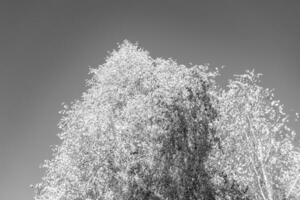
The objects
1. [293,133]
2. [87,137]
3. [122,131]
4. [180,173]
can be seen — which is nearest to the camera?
[180,173]

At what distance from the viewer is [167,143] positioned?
2072 cm

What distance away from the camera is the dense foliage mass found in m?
20.6

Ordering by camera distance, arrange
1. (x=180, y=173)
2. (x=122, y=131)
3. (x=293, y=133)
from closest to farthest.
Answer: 1. (x=180, y=173)
2. (x=122, y=131)
3. (x=293, y=133)

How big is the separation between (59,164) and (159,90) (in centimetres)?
1125

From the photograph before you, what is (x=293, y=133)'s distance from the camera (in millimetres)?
27938

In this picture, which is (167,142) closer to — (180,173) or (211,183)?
(180,173)

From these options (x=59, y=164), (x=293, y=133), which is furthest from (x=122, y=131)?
(x=293, y=133)

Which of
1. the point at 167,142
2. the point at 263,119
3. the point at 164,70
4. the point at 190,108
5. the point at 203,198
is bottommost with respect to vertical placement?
the point at 203,198

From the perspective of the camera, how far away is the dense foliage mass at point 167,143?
67.7 feet

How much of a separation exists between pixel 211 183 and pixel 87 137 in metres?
9.31

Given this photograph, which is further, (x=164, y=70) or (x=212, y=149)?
(x=164, y=70)

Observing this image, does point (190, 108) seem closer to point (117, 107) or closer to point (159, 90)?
point (159, 90)

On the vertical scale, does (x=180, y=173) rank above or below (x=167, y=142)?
below

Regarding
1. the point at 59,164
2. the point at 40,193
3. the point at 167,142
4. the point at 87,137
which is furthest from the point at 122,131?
the point at 40,193
